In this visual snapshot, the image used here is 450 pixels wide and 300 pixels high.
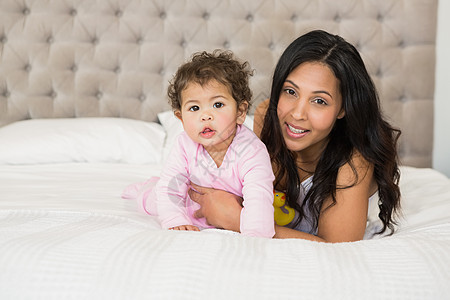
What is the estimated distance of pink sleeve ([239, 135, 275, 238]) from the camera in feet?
3.31

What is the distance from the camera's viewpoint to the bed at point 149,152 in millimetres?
736

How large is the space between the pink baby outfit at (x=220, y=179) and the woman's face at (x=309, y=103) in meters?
0.16

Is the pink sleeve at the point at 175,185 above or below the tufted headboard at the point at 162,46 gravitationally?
below

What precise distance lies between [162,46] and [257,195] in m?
1.75

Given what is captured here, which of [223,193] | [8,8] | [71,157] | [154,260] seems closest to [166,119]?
[71,157]

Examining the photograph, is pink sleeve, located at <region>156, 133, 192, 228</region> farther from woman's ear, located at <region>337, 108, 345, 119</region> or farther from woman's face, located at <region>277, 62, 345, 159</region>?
woman's ear, located at <region>337, 108, 345, 119</region>

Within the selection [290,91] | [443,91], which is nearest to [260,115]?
[290,91]

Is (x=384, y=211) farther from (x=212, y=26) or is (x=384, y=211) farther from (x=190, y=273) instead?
(x=212, y=26)

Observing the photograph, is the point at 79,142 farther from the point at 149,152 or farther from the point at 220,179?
the point at 220,179

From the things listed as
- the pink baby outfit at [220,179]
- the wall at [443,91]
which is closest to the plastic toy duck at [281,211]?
the pink baby outfit at [220,179]

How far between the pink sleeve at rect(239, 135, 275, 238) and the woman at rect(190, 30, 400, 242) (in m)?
0.08

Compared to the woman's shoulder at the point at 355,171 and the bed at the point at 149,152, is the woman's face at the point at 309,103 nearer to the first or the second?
the woman's shoulder at the point at 355,171

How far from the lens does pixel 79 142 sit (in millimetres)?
2104

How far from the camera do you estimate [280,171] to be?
1.41 m
